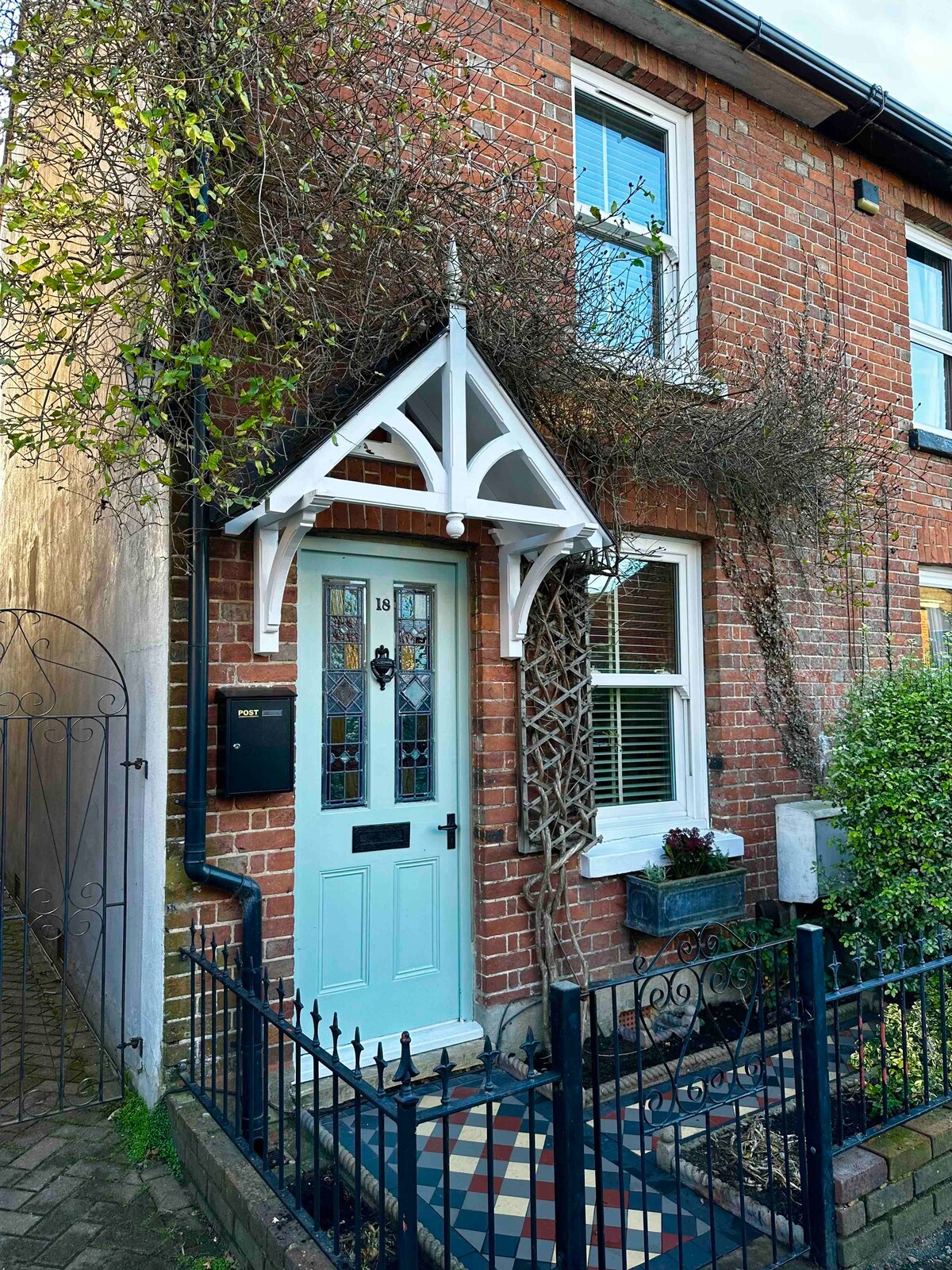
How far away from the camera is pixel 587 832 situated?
4613mm

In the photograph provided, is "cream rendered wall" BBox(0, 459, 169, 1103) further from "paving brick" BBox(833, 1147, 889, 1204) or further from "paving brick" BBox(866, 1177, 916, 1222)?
"paving brick" BBox(866, 1177, 916, 1222)

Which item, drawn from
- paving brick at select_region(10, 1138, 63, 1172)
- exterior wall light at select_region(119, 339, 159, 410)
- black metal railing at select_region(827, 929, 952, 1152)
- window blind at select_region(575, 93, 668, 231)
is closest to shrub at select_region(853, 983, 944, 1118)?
black metal railing at select_region(827, 929, 952, 1152)

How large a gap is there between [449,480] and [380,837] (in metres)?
1.75

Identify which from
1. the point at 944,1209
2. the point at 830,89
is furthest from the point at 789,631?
the point at 830,89

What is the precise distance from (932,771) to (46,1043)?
16.1 feet

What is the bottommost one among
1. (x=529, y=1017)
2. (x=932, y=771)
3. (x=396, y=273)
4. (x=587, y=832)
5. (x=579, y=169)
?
(x=529, y=1017)

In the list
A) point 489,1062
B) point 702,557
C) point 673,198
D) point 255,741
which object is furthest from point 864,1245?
point 673,198

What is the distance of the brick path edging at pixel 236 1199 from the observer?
255 centimetres

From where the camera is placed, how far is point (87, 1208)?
3236 millimetres

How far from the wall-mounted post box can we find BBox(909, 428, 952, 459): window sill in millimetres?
5481

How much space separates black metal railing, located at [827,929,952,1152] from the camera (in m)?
3.14

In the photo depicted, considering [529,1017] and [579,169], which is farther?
[579,169]

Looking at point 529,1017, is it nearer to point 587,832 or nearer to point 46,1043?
point 587,832

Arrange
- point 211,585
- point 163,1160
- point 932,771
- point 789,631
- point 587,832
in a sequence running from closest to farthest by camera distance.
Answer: point 163,1160 → point 211,585 → point 932,771 → point 587,832 → point 789,631
